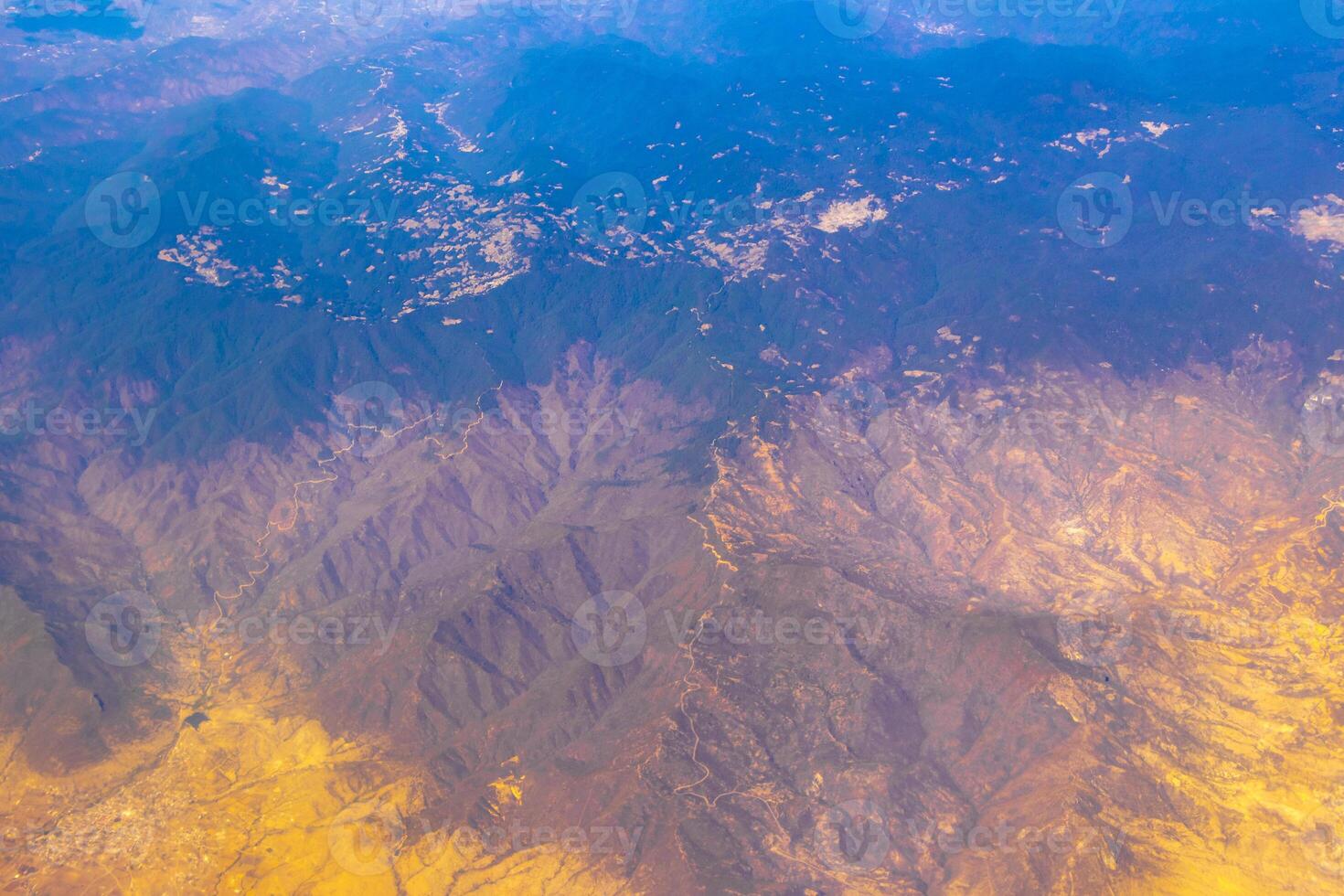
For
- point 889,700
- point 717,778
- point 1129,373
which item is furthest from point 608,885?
point 1129,373

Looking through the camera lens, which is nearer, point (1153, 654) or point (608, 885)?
point (608, 885)

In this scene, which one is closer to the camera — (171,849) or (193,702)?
(171,849)

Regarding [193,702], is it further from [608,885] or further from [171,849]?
[608,885]

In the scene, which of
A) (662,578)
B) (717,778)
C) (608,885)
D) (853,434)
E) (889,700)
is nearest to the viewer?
(608,885)

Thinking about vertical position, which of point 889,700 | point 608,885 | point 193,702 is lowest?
point 193,702

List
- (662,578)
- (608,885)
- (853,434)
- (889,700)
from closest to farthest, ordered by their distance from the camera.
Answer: (608,885) → (889,700) → (662,578) → (853,434)

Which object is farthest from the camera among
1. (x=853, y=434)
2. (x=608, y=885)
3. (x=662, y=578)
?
(x=853, y=434)

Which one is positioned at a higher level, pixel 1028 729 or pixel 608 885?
pixel 1028 729

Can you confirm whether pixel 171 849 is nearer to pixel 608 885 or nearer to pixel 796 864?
pixel 608 885

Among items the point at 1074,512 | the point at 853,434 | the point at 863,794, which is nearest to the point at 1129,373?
the point at 1074,512

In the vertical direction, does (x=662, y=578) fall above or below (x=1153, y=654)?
below
